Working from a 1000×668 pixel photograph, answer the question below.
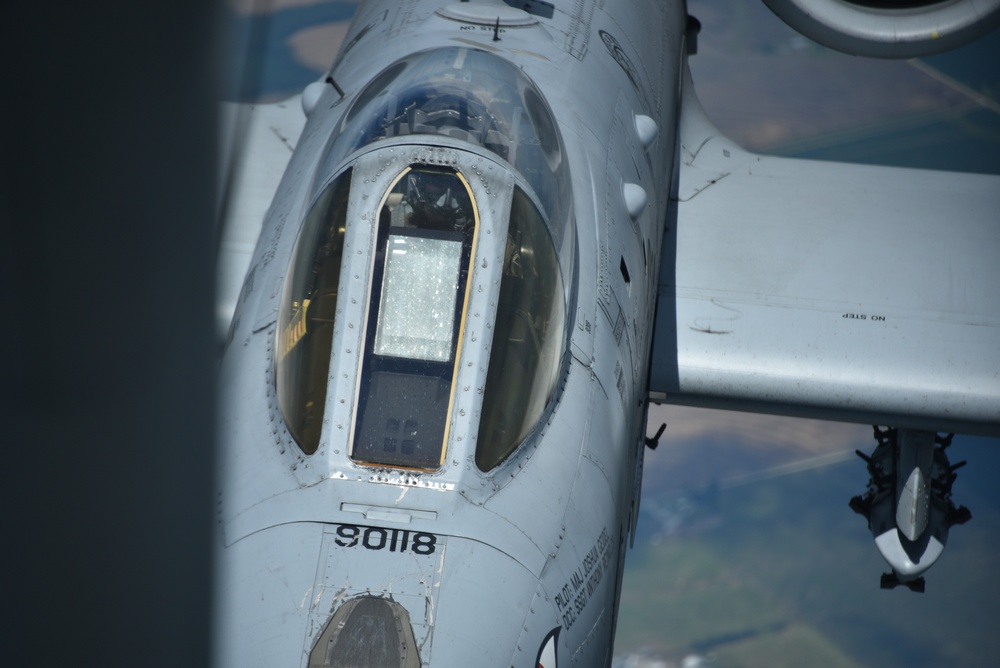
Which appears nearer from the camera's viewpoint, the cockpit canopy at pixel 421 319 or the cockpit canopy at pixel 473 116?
the cockpit canopy at pixel 421 319

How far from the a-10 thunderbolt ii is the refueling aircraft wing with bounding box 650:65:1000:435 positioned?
22 millimetres

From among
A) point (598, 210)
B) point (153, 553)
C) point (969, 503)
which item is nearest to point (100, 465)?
point (153, 553)

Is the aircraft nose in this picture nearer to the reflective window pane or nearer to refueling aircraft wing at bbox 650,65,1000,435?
the reflective window pane

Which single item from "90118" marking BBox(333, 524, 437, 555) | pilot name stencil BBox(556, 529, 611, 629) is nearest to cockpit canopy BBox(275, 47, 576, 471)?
"90118" marking BBox(333, 524, 437, 555)

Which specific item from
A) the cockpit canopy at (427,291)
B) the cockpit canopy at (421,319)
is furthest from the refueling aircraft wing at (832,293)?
the cockpit canopy at (421,319)

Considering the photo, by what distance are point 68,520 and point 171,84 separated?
1.82 ft

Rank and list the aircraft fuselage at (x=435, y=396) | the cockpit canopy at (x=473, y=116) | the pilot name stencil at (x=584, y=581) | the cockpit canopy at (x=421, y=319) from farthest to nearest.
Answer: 1. the cockpit canopy at (x=473, y=116)
2. the cockpit canopy at (x=421, y=319)
3. the pilot name stencil at (x=584, y=581)
4. the aircraft fuselage at (x=435, y=396)

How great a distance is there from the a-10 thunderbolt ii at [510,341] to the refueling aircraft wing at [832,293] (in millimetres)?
22

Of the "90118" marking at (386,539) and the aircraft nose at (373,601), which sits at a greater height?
the "90118" marking at (386,539)

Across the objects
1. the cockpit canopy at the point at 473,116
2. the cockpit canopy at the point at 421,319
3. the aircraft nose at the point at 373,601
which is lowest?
the aircraft nose at the point at 373,601

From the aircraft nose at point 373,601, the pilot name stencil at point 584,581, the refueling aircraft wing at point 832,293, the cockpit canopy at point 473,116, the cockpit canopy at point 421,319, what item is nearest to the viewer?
the aircraft nose at point 373,601

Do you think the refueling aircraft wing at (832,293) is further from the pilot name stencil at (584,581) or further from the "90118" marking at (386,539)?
the "90118" marking at (386,539)

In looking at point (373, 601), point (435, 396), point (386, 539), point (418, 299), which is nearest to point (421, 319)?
point (418, 299)

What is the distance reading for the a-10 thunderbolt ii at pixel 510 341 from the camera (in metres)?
3.32
